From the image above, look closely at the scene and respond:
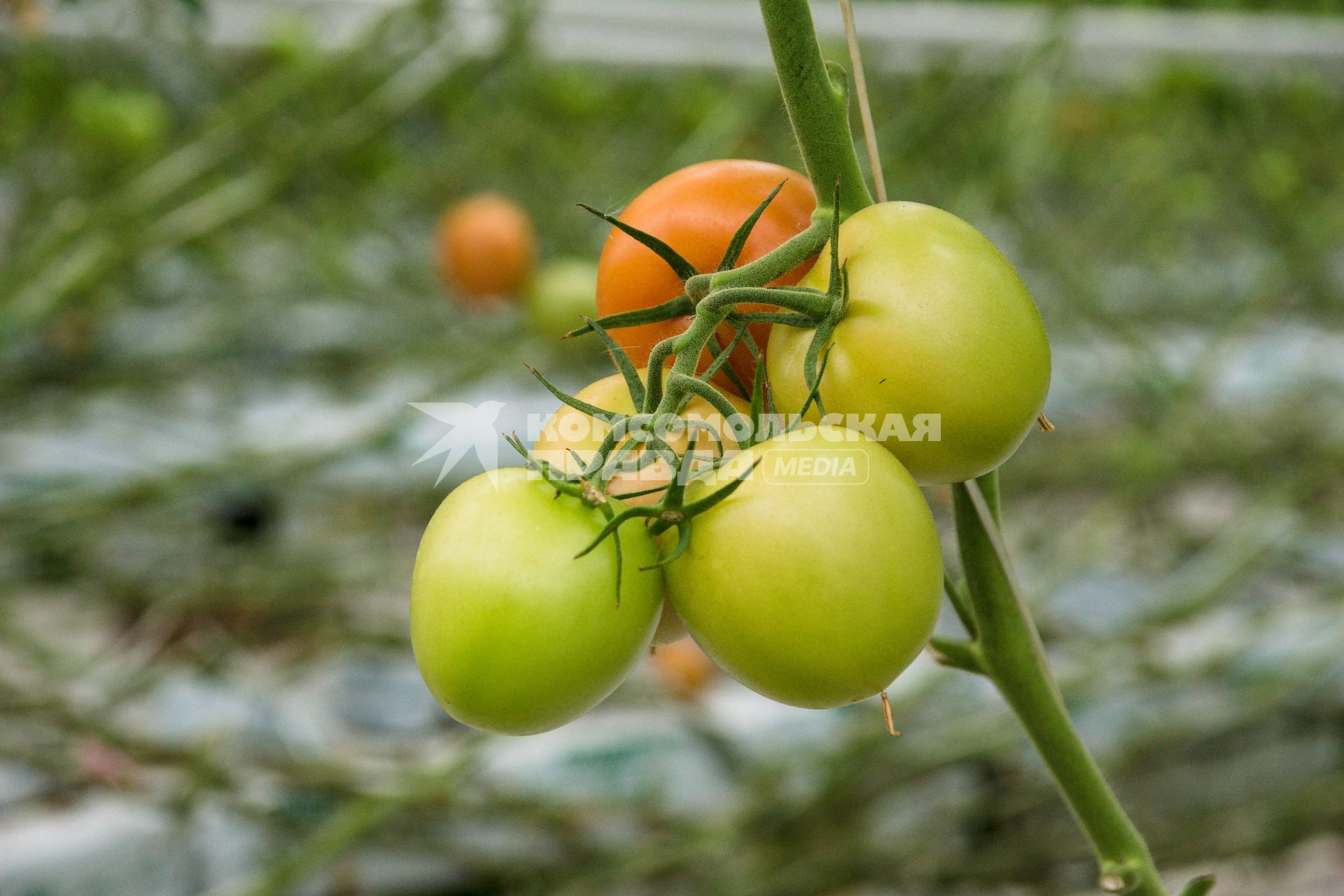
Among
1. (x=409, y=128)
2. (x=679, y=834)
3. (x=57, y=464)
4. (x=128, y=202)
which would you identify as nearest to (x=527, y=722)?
(x=128, y=202)

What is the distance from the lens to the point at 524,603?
0.64ft

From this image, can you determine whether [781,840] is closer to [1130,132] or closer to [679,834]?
[679,834]

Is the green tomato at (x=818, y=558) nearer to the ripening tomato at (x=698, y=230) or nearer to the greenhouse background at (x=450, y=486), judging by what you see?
the ripening tomato at (x=698, y=230)

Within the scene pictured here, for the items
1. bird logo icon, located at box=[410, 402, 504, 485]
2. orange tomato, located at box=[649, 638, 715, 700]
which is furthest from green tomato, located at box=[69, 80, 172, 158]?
bird logo icon, located at box=[410, 402, 504, 485]

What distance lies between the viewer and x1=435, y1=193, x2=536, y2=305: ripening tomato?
125 centimetres

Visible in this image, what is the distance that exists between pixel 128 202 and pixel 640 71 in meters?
0.63

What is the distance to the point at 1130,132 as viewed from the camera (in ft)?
6.19

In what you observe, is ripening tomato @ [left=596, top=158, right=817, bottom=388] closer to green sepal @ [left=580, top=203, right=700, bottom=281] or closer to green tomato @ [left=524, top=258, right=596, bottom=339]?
green sepal @ [left=580, top=203, right=700, bottom=281]

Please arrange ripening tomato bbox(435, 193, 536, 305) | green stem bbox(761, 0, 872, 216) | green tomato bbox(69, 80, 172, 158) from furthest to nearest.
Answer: ripening tomato bbox(435, 193, 536, 305), green tomato bbox(69, 80, 172, 158), green stem bbox(761, 0, 872, 216)

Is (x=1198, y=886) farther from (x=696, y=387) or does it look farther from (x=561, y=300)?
(x=561, y=300)

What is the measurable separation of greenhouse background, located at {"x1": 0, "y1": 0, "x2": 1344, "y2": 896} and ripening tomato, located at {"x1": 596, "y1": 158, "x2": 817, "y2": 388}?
24 cm

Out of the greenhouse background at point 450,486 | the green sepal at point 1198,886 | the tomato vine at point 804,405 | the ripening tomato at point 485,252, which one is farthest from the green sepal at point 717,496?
the ripening tomato at point 485,252

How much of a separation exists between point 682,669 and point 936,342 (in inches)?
37.4

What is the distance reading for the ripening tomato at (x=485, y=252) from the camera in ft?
4.11
